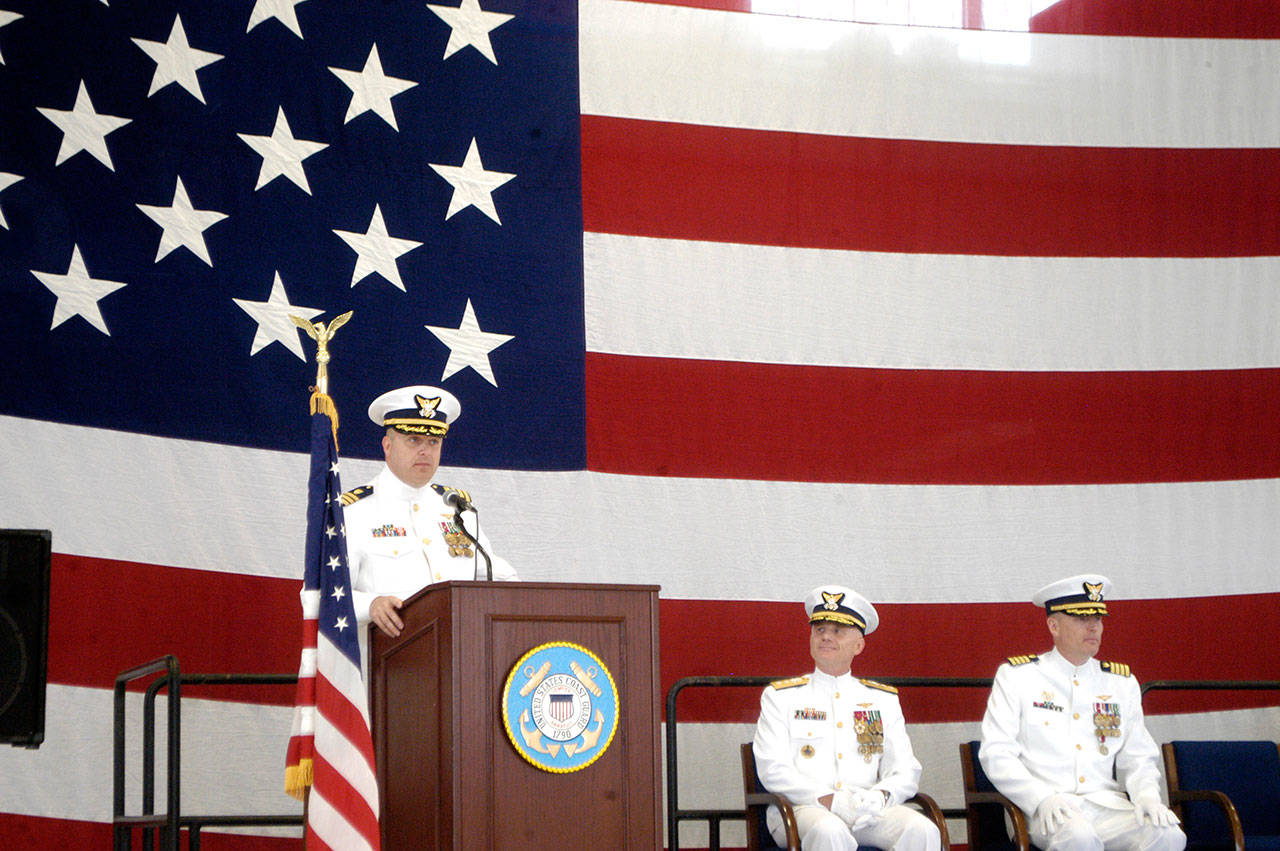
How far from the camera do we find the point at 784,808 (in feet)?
12.5

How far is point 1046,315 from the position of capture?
5.38 meters

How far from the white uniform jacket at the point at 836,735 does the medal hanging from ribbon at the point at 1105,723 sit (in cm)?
60

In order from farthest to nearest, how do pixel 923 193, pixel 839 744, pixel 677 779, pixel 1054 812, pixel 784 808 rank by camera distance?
pixel 923 193 < pixel 677 779 < pixel 839 744 < pixel 1054 812 < pixel 784 808

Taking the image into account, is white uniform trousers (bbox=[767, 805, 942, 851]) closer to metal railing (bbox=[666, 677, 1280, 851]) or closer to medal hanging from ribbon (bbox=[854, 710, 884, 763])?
medal hanging from ribbon (bbox=[854, 710, 884, 763])

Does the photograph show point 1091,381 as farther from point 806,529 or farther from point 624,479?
point 624,479

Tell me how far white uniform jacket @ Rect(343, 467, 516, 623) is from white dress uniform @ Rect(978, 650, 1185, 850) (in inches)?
63.9

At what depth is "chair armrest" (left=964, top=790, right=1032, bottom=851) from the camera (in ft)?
13.1

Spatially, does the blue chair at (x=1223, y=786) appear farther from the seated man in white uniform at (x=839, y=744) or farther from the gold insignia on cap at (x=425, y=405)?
the gold insignia on cap at (x=425, y=405)

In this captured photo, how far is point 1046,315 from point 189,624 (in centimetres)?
317

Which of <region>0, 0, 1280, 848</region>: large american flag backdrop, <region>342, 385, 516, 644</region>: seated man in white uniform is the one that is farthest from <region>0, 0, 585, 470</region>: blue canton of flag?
<region>342, 385, 516, 644</region>: seated man in white uniform

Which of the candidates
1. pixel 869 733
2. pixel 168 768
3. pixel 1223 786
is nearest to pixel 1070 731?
pixel 1223 786

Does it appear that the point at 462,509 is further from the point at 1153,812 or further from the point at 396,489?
the point at 1153,812

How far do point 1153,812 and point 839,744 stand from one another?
87 centimetres

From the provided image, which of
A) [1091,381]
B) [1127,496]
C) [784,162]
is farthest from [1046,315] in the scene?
[784,162]
